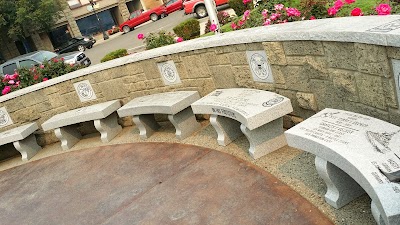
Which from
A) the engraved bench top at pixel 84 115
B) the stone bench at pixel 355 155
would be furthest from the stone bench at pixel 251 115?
the engraved bench top at pixel 84 115

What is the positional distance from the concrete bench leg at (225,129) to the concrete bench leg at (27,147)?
12.5ft

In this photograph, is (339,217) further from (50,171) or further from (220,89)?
(50,171)

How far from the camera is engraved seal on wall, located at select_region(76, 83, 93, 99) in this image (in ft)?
22.7

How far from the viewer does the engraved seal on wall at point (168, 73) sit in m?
6.04

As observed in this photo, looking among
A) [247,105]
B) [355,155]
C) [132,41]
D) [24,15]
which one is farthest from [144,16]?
[355,155]

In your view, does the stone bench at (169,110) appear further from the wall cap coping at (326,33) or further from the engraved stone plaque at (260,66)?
the engraved stone plaque at (260,66)

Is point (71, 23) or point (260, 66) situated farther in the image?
point (71, 23)

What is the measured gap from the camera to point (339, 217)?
3209 millimetres

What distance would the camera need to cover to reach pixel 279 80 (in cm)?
459

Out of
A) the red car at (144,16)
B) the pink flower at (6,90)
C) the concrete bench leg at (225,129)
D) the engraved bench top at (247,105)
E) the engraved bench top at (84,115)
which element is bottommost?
the concrete bench leg at (225,129)

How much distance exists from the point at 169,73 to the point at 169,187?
2169mm

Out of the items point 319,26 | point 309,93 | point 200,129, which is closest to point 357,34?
point 319,26

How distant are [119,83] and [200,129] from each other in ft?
5.86

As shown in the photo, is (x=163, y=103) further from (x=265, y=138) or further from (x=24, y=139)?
(x=24, y=139)
